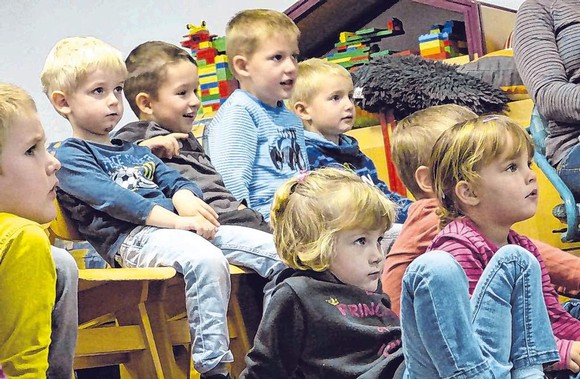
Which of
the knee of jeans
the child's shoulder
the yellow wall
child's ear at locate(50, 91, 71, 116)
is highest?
child's ear at locate(50, 91, 71, 116)

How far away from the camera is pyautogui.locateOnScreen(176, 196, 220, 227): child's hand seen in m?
2.18

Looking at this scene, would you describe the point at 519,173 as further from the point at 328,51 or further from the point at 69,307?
the point at 328,51

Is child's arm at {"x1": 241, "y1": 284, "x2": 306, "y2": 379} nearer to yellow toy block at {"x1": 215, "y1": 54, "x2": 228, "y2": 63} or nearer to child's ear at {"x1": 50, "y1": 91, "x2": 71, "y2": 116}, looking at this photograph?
child's ear at {"x1": 50, "y1": 91, "x2": 71, "y2": 116}

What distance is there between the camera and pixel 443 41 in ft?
11.2

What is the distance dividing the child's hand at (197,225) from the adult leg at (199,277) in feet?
0.07

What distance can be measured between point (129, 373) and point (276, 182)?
2.09 ft

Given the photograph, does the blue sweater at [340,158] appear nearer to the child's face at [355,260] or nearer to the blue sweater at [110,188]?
the blue sweater at [110,188]

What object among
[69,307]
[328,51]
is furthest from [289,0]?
[69,307]

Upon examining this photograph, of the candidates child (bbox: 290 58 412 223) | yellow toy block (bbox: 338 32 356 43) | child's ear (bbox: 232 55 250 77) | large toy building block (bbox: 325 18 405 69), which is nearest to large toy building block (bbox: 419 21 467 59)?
large toy building block (bbox: 325 18 405 69)

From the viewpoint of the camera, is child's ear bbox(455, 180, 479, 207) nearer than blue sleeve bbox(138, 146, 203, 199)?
Yes

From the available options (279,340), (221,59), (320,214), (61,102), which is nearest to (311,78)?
(221,59)

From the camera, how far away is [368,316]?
1770 mm

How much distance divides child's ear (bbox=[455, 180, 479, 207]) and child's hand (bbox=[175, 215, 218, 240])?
0.61 m

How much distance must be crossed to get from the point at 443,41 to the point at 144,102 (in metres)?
1.29
